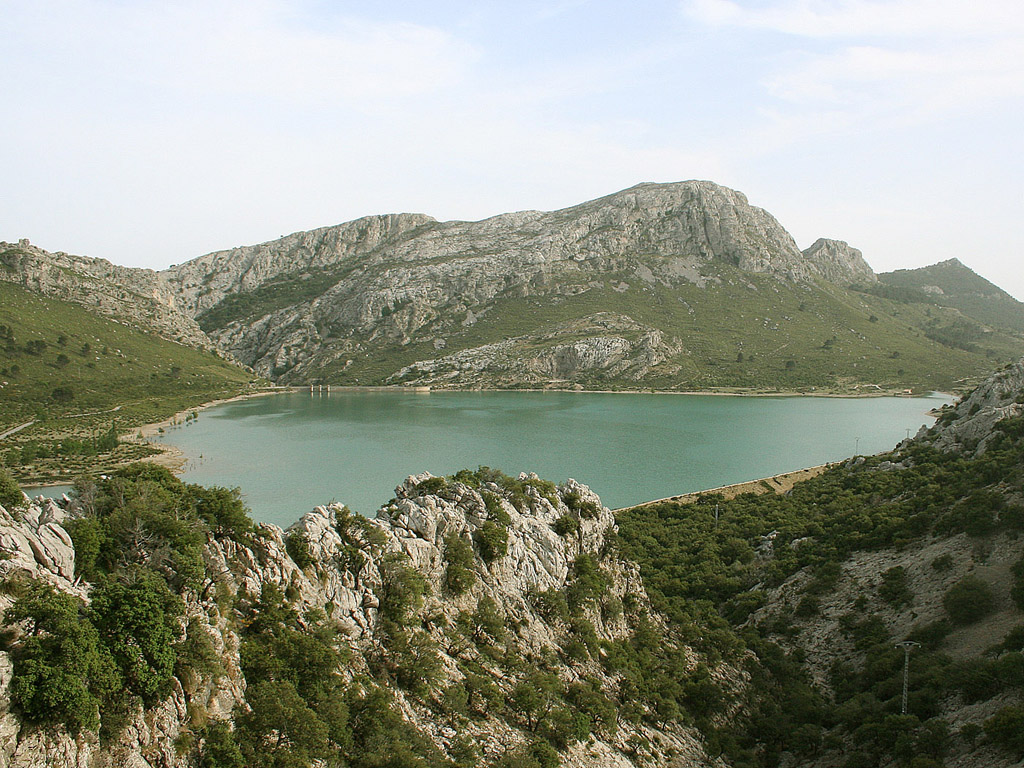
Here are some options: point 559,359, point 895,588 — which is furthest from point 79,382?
point 895,588

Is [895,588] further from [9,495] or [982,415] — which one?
[9,495]

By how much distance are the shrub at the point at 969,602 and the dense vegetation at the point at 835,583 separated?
5cm

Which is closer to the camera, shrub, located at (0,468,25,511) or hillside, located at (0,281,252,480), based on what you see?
shrub, located at (0,468,25,511)

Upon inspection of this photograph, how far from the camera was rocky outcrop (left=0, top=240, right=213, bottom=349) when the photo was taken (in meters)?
127

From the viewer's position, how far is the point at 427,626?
19203 millimetres

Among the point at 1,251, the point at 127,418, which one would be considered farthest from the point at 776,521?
the point at 1,251

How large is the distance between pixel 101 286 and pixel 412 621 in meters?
156

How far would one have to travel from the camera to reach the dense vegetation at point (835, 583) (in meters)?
21.2

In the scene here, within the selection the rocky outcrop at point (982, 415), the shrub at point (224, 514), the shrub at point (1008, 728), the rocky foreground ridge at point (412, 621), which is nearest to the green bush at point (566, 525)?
the rocky foreground ridge at point (412, 621)

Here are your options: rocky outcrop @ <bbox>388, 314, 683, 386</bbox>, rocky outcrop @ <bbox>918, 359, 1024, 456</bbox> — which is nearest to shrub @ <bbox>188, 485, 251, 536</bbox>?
rocky outcrop @ <bbox>918, 359, 1024, 456</bbox>

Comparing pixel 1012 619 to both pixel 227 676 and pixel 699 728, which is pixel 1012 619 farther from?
pixel 227 676

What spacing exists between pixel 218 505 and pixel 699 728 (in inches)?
738

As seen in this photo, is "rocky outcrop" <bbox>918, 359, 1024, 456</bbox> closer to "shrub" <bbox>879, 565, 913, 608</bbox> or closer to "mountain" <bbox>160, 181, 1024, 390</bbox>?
"shrub" <bbox>879, 565, 913, 608</bbox>

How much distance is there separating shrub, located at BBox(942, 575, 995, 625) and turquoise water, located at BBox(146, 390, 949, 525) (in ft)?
95.7
